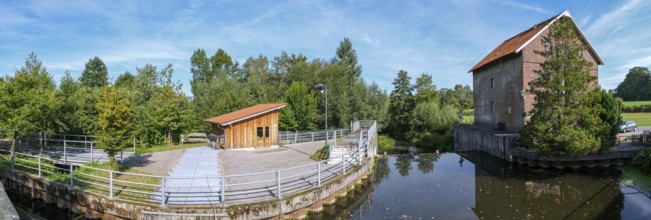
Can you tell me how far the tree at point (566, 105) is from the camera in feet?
62.3

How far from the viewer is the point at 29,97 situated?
1608cm

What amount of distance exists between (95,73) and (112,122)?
6415 cm

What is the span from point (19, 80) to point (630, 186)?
2878cm

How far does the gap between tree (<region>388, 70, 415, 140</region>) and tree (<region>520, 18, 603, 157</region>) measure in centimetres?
2460

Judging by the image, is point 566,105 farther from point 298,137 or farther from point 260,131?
point 260,131

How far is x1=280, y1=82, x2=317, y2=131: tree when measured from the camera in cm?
3508

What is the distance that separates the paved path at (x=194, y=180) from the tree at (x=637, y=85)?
350ft

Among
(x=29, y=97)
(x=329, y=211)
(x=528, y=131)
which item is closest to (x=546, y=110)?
(x=528, y=131)

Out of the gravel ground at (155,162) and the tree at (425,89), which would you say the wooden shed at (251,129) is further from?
the tree at (425,89)

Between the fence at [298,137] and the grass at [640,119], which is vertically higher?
the grass at [640,119]

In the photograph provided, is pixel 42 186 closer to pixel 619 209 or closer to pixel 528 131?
pixel 619 209

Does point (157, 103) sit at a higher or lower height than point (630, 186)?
higher

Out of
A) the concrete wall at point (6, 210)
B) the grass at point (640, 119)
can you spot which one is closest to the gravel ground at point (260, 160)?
the concrete wall at point (6, 210)

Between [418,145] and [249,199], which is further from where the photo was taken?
[418,145]
